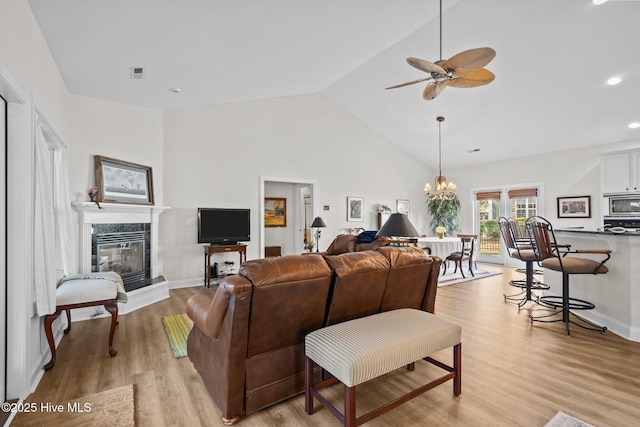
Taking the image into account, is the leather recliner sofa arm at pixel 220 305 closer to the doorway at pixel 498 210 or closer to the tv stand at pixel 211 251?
the tv stand at pixel 211 251

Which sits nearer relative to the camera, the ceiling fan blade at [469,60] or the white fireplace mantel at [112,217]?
the ceiling fan blade at [469,60]

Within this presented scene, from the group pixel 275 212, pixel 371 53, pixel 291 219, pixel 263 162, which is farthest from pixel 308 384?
pixel 291 219

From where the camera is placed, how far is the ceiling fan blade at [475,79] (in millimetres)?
3349

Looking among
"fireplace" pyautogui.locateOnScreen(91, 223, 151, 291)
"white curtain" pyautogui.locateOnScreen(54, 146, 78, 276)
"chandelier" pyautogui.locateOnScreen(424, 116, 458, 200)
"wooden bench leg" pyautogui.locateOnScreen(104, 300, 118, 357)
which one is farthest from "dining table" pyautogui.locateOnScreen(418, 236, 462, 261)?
"white curtain" pyautogui.locateOnScreen(54, 146, 78, 276)

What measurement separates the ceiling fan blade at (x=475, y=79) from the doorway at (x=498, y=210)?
5.18m

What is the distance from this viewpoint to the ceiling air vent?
363cm

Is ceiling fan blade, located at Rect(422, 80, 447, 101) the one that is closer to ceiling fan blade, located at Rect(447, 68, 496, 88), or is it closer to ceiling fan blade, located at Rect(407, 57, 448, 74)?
ceiling fan blade, located at Rect(447, 68, 496, 88)

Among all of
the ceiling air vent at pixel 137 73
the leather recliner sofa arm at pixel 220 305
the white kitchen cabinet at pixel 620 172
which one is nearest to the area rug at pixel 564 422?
the leather recliner sofa arm at pixel 220 305

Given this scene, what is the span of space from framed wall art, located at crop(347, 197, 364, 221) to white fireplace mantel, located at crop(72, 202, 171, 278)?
421cm

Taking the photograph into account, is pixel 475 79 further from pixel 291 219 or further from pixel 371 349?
pixel 291 219

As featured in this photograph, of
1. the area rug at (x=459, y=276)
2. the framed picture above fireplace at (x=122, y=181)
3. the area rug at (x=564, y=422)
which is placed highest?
the framed picture above fireplace at (x=122, y=181)

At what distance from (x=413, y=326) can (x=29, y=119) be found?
313cm

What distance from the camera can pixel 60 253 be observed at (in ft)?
11.1

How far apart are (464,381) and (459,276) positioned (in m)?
4.51
